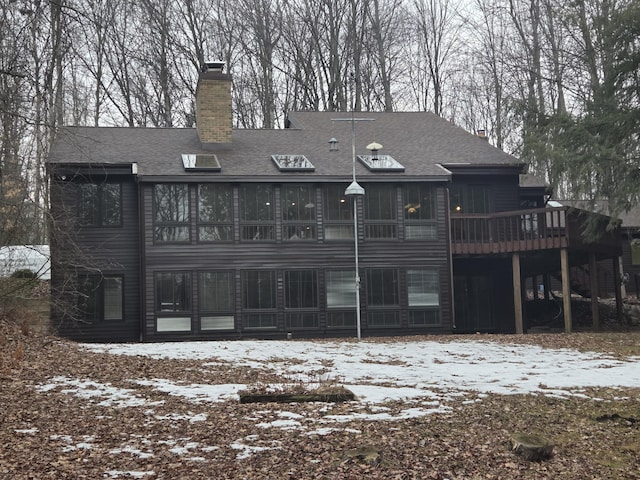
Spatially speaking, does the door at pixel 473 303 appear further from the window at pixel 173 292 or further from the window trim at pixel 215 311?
the window at pixel 173 292

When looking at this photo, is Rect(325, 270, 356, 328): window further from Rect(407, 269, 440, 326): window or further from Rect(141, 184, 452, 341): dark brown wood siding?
Rect(407, 269, 440, 326): window

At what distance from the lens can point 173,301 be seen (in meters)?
20.8

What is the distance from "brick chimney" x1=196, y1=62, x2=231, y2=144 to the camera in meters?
23.5

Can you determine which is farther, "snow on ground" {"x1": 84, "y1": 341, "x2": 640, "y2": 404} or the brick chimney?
the brick chimney

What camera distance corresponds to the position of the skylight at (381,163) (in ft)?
72.4

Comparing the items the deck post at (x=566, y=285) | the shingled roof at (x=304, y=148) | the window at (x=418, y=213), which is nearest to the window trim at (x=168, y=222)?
the shingled roof at (x=304, y=148)

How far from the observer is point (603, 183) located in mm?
20141

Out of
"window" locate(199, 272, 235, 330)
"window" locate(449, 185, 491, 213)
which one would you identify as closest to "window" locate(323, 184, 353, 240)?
"window" locate(199, 272, 235, 330)

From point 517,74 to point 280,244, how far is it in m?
15.3

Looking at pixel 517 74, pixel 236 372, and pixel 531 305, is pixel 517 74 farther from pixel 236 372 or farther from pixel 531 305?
pixel 236 372

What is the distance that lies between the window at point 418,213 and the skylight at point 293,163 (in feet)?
9.64

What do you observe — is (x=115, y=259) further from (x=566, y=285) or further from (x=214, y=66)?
(x=566, y=285)

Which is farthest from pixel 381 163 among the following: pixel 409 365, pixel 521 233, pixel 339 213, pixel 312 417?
pixel 312 417

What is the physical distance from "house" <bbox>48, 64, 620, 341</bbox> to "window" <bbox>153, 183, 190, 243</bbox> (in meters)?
0.04
